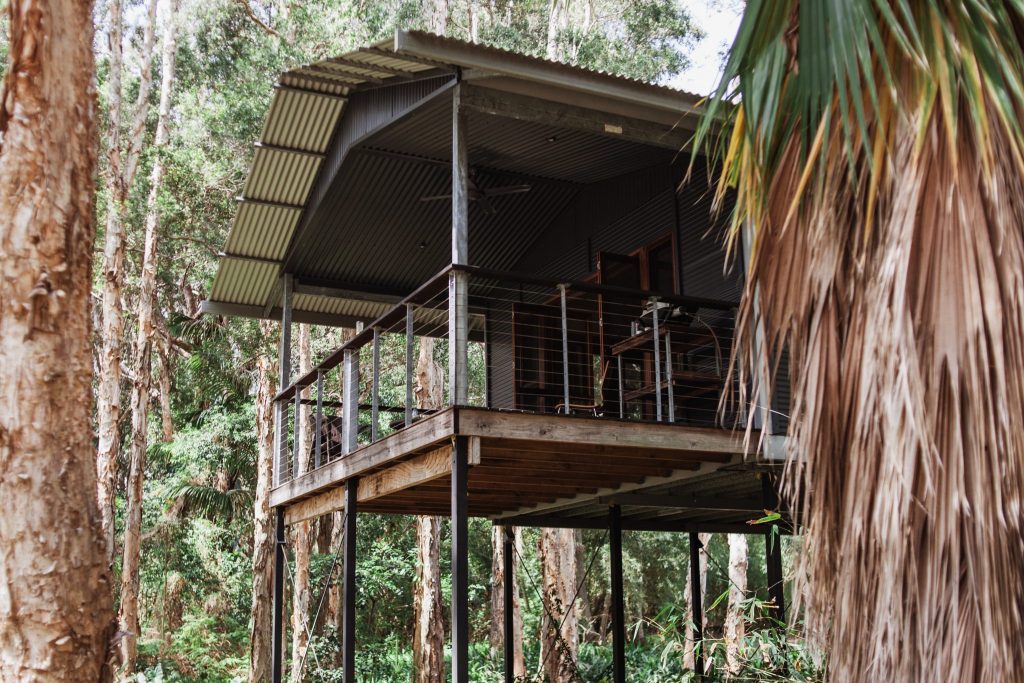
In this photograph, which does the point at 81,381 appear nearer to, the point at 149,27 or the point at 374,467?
the point at 374,467

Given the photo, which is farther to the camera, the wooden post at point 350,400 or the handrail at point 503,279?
the wooden post at point 350,400

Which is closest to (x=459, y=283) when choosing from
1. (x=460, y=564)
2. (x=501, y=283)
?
(x=460, y=564)

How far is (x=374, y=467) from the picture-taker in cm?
857

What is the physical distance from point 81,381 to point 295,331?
66.1ft

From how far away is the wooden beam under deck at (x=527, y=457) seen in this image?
23.3ft

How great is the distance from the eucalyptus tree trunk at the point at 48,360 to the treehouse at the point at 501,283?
114 inches

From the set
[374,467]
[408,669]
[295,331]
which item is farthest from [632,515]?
[295,331]

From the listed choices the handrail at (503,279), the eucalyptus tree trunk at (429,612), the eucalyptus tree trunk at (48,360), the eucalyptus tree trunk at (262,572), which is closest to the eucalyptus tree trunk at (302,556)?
the eucalyptus tree trunk at (262,572)

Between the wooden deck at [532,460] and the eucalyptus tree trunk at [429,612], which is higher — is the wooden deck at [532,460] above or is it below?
above

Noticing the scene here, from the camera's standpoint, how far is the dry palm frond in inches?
101

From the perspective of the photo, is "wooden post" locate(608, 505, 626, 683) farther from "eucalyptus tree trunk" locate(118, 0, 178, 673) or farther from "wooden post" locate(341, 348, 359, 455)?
"eucalyptus tree trunk" locate(118, 0, 178, 673)

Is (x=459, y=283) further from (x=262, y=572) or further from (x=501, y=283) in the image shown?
(x=262, y=572)

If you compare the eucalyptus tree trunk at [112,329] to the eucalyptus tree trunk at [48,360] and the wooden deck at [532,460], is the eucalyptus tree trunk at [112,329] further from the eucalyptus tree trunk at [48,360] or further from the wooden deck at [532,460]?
the eucalyptus tree trunk at [48,360]

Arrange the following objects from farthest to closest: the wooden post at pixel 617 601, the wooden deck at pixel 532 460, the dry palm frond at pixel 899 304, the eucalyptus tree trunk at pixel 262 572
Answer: the eucalyptus tree trunk at pixel 262 572 < the wooden post at pixel 617 601 < the wooden deck at pixel 532 460 < the dry palm frond at pixel 899 304
